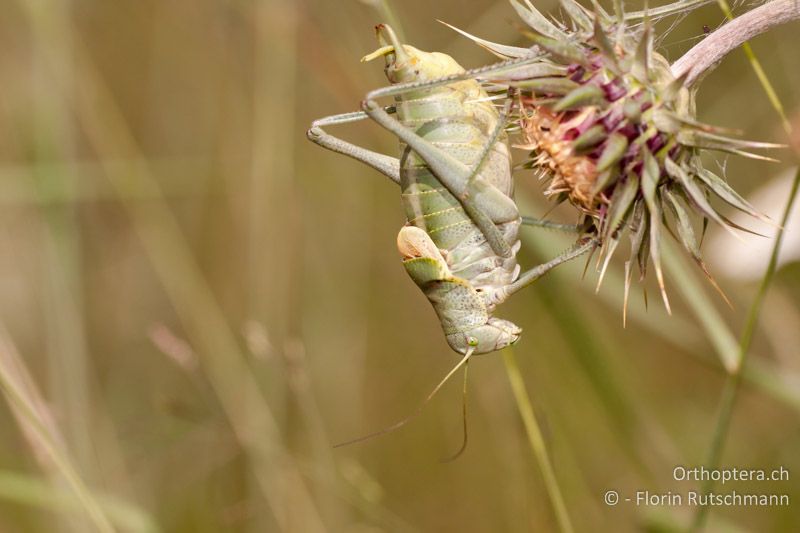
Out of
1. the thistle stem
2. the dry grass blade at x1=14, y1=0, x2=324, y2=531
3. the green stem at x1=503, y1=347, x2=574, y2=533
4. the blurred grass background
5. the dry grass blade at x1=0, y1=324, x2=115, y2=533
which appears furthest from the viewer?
the dry grass blade at x1=14, y1=0, x2=324, y2=531

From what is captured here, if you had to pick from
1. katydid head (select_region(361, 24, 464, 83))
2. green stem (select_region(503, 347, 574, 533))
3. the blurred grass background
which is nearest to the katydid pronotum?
katydid head (select_region(361, 24, 464, 83))

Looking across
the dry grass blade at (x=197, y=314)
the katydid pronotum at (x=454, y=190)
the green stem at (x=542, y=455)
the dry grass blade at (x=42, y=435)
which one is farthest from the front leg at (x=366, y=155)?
the dry grass blade at (x=197, y=314)

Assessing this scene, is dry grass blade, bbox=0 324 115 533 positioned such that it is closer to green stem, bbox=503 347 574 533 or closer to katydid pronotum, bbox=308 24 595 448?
katydid pronotum, bbox=308 24 595 448

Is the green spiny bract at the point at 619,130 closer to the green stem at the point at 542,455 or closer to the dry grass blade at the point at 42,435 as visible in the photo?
the green stem at the point at 542,455

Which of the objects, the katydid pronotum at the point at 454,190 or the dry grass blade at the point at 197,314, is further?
the dry grass blade at the point at 197,314

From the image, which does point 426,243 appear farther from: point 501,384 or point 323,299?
point 323,299
